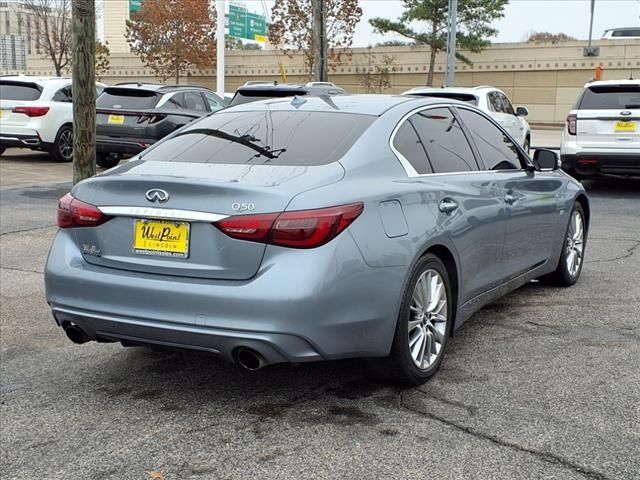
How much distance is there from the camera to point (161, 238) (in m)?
3.80

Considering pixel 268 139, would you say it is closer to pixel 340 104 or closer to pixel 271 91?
pixel 340 104

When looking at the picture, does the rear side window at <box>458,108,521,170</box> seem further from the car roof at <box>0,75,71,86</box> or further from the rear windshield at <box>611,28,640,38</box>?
the rear windshield at <box>611,28,640,38</box>

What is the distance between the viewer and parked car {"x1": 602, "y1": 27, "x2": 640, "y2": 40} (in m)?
36.7

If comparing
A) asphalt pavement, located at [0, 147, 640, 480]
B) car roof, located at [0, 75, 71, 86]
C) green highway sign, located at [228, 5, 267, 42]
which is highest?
green highway sign, located at [228, 5, 267, 42]

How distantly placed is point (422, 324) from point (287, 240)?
1030 mm

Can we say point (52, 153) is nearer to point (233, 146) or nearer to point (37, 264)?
point (37, 264)

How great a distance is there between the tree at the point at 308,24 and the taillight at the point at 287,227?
38518 millimetres

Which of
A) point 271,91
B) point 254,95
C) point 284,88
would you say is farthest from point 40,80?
point 284,88

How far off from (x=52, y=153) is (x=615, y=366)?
14.3 metres

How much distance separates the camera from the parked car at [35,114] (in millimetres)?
16219

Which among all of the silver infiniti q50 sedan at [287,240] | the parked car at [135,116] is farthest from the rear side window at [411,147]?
the parked car at [135,116]

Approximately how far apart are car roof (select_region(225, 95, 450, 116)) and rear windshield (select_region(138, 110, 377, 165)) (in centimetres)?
7

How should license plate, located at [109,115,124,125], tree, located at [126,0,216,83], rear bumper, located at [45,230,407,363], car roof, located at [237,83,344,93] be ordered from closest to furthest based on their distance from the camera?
rear bumper, located at [45,230,407,363]
car roof, located at [237,83,344,93]
license plate, located at [109,115,124,125]
tree, located at [126,0,216,83]

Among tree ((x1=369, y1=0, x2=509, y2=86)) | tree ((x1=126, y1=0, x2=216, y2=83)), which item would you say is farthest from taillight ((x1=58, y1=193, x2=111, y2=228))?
tree ((x1=126, y1=0, x2=216, y2=83))
